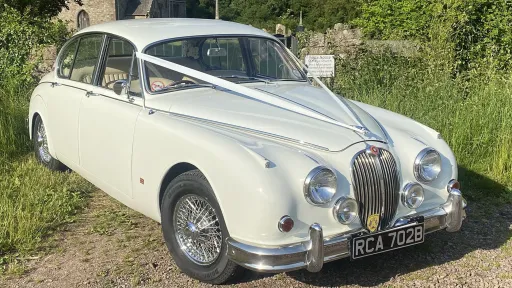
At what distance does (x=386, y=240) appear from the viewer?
340 centimetres

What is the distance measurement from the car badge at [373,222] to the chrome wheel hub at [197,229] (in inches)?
37.8

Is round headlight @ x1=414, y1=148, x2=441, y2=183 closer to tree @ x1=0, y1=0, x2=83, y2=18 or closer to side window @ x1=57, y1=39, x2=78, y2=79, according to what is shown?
side window @ x1=57, y1=39, x2=78, y2=79

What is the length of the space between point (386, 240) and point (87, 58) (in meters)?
3.42

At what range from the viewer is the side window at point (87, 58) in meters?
5.00

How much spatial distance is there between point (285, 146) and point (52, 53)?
793 cm

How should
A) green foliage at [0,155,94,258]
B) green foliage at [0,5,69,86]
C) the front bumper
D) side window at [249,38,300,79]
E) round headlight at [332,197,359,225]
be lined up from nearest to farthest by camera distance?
1. the front bumper
2. round headlight at [332,197,359,225]
3. green foliage at [0,155,94,258]
4. side window at [249,38,300,79]
5. green foliage at [0,5,69,86]

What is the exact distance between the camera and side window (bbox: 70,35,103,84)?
5.00 meters

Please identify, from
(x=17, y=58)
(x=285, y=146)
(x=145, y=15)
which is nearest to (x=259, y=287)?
(x=285, y=146)

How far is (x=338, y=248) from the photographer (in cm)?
323

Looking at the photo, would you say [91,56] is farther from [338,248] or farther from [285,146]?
[338,248]

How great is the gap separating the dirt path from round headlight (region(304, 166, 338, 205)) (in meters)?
0.78

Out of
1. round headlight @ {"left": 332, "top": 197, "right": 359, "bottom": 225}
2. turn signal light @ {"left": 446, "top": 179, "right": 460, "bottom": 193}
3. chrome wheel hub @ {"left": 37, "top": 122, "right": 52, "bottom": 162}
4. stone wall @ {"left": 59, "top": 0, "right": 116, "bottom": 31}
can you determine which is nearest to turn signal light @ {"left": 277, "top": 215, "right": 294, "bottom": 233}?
round headlight @ {"left": 332, "top": 197, "right": 359, "bottom": 225}

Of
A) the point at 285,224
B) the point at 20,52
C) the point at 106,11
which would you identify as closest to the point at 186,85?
the point at 285,224

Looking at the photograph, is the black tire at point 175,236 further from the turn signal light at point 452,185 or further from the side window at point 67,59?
the side window at point 67,59
